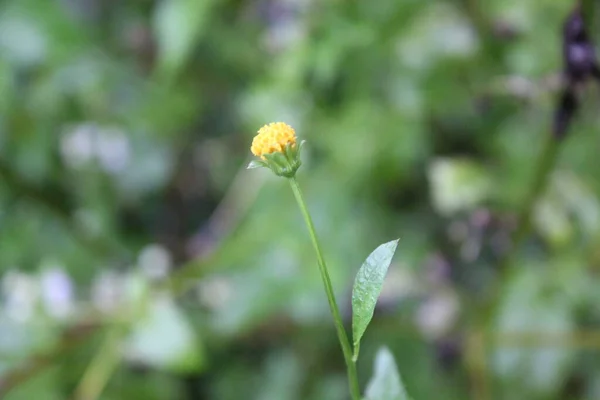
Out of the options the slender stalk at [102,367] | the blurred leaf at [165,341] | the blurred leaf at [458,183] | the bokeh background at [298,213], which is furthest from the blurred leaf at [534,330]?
the slender stalk at [102,367]

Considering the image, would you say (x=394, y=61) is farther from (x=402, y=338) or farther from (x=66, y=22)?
(x=66, y=22)

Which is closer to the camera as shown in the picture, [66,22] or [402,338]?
[402,338]

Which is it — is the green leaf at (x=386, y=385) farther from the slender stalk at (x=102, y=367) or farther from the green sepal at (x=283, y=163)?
the slender stalk at (x=102, y=367)

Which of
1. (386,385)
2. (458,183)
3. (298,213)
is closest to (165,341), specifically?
(298,213)

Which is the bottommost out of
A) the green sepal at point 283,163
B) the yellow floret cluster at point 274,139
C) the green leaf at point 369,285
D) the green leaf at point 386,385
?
the green leaf at point 386,385

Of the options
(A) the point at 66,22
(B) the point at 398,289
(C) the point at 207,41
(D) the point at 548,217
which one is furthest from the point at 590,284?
(A) the point at 66,22

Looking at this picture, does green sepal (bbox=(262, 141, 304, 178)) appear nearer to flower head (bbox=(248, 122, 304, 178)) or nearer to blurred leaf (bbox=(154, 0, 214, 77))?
flower head (bbox=(248, 122, 304, 178))

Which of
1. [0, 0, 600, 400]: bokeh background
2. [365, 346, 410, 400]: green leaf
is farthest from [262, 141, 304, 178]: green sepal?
[0, 0, 600, 400]: bokeh background
